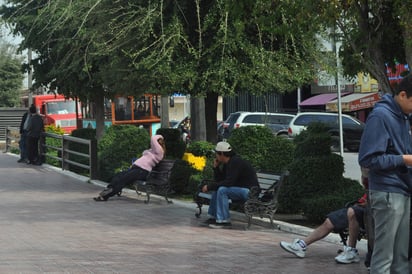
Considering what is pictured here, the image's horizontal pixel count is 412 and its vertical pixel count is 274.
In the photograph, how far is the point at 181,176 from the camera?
53.4 ft

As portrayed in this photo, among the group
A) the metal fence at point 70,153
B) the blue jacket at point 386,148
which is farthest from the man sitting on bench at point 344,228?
the metal fence at point 70,153

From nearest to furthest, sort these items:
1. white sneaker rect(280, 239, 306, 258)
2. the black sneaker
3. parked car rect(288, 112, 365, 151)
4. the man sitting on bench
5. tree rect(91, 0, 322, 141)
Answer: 1. the man sitting on bench
2. white sneaker rect(280, 239, 306, 258)
3. the black sneaker
4. tree rect(91, 0, 322, 141)
5. parked car rect(288, 112, 365, 151)

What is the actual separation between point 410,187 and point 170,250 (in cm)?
454

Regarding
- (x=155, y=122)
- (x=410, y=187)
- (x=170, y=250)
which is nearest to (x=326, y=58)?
(x=170, y=250)

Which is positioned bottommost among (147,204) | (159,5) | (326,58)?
(147,204)

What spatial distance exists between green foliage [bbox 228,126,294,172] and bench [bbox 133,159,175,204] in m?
1.35

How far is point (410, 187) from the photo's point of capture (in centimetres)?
597

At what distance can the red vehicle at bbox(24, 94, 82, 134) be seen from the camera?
45.7 meters

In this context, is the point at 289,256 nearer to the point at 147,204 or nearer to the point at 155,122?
the point at 147,204

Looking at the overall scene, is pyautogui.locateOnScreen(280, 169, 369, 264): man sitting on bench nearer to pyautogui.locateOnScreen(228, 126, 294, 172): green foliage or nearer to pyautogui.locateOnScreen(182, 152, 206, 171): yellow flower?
pyautogui.locateOnScreen(228, 126, 294, 172): green foliage

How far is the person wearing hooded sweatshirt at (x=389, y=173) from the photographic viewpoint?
19.3ft

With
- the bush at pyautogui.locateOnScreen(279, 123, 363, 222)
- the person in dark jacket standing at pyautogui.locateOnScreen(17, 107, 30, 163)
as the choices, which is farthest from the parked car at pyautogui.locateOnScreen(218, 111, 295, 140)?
the bush at pyautogui.locateOnScreen(279, 123, 363, 222)

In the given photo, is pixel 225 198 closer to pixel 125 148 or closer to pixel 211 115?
pixel 211 115

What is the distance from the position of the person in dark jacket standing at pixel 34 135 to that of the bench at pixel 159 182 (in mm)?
10317
